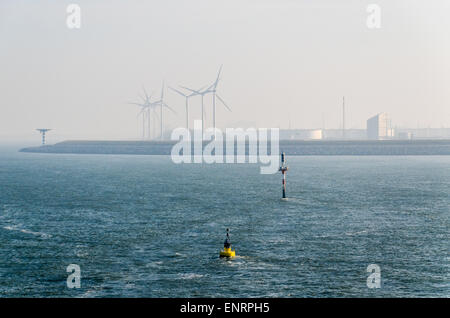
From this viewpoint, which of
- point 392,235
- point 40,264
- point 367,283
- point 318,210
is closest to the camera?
point 367,283

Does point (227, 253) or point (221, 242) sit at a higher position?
point (227, 253)

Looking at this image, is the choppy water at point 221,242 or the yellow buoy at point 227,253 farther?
the yellow buoy at point 227,253

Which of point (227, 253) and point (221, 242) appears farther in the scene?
point (221, 242)

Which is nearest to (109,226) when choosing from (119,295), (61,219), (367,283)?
(61,219)

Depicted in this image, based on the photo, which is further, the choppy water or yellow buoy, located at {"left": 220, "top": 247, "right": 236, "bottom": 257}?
yellow buoy, located at {"left": 220, "top": 247, "right": 236, "bottom": 257}

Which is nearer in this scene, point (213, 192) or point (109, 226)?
point (109, 226)
